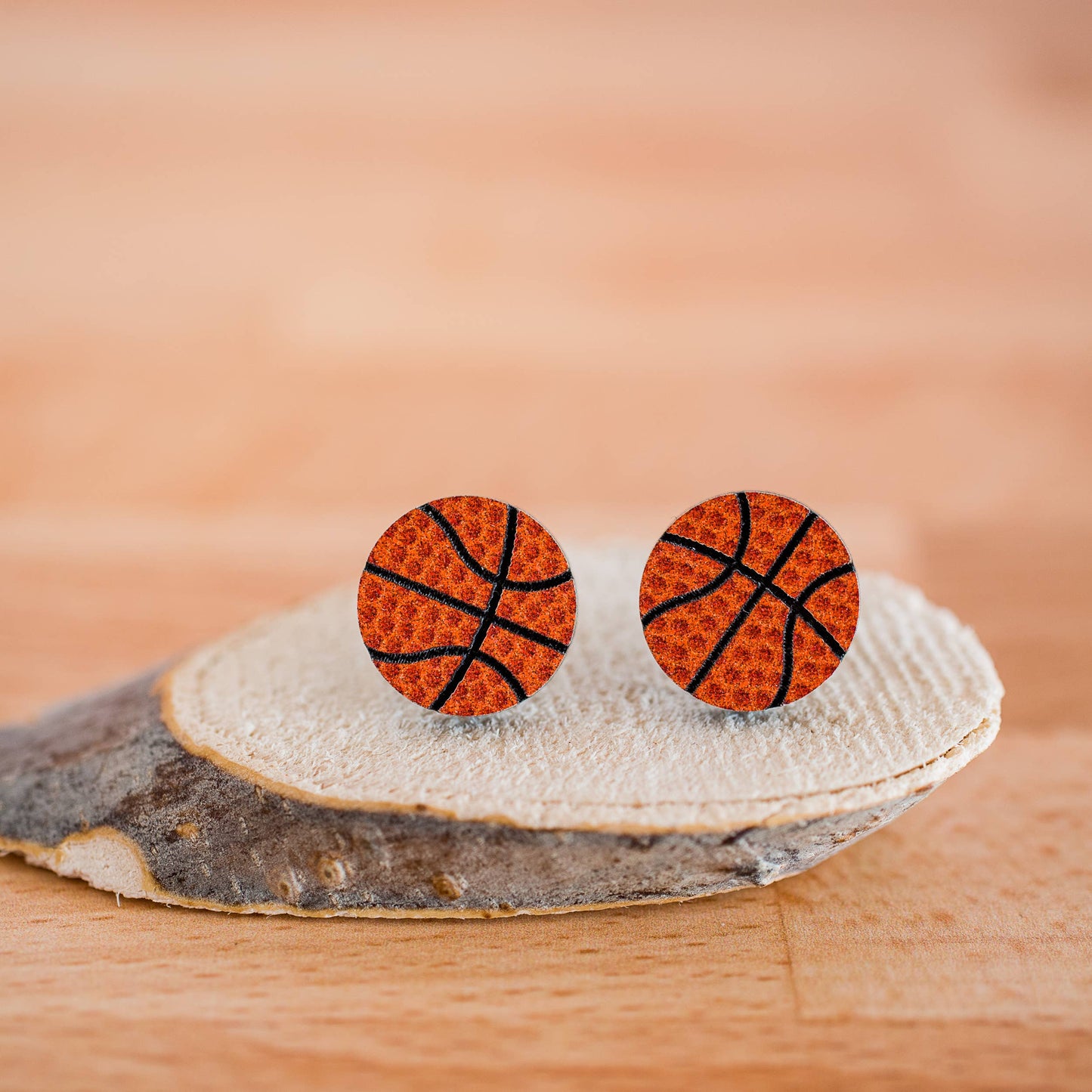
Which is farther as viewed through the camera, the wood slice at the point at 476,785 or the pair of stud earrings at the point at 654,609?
the pair of stud earrings at the point at 654,609

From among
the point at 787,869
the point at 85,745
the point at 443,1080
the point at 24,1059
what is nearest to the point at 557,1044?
the point at 443,1080

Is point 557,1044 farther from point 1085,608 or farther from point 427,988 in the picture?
point 1085,608

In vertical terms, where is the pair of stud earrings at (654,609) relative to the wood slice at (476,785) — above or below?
above

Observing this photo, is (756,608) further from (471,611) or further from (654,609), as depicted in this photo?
(471,611)

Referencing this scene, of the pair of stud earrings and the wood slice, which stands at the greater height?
the pair of stud earrings

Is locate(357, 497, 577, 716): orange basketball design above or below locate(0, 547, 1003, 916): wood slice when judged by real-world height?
above

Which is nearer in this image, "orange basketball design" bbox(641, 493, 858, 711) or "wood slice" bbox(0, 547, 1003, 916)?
"wood slice" bbox(0, 547, 1003, 916)
